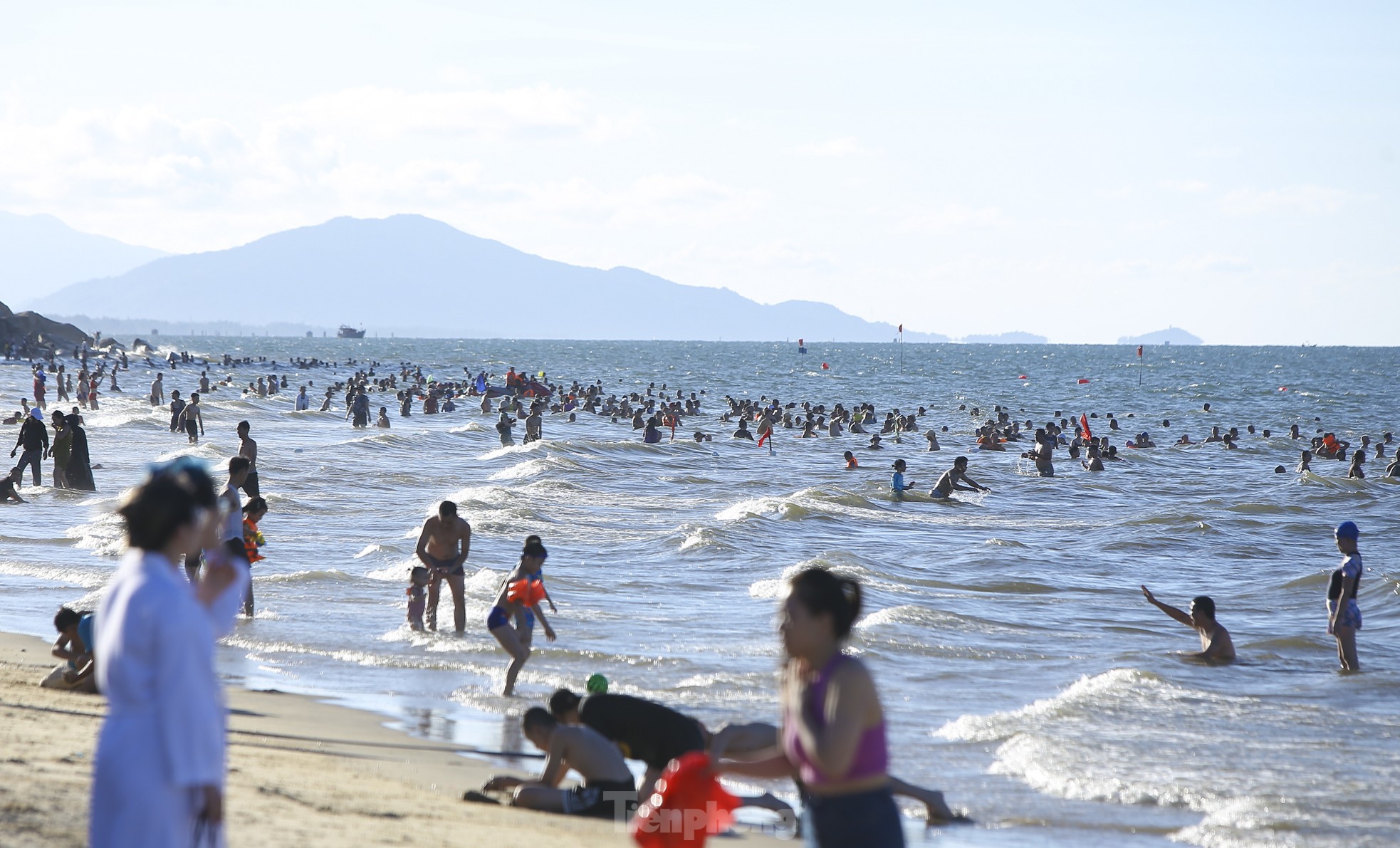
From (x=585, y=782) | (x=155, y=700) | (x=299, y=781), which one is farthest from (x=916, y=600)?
(x=155, y=700)

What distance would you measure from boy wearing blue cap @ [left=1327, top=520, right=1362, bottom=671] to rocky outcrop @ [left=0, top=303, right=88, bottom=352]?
71055 millimetres

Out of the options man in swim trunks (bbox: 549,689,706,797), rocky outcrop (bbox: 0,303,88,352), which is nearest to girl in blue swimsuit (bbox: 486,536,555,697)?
man in swim trunks (bbox: 549,689,706,797)

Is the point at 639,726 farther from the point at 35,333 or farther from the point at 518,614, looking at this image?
the point at 35,333

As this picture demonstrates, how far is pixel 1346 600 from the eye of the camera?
10.6 m

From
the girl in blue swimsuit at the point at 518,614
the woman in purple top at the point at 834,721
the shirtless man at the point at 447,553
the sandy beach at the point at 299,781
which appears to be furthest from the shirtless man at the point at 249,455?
the woman in purple top at the point at 834,721

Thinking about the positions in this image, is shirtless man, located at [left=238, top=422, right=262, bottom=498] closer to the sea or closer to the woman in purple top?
the sea

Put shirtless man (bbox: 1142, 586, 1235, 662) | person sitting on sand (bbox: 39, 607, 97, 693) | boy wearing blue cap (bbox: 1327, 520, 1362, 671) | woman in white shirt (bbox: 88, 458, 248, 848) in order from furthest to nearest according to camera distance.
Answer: shirtless man (bbox: 1142, 586, 1235, 662) < boy wearing blue cap (bbox: 1327, 520, 1362, 671) < person sitting on sand (bbox: 39, 607, 97, 693) < woman in white shirt (bbox: 88, 458, 248, 848)

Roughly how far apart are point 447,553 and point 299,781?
5.08 m

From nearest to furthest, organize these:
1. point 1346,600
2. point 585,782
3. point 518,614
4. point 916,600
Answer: point 585,782 → point 518,614 → point 1346,600 → point 916,600

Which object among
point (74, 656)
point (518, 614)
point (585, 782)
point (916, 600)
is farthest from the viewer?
point (916, 600)

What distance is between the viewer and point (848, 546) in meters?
19.0

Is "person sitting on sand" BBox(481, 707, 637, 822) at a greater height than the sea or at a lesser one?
greater

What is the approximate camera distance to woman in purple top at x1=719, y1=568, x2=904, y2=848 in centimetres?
331

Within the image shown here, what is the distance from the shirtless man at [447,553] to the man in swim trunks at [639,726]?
16.2 ft
